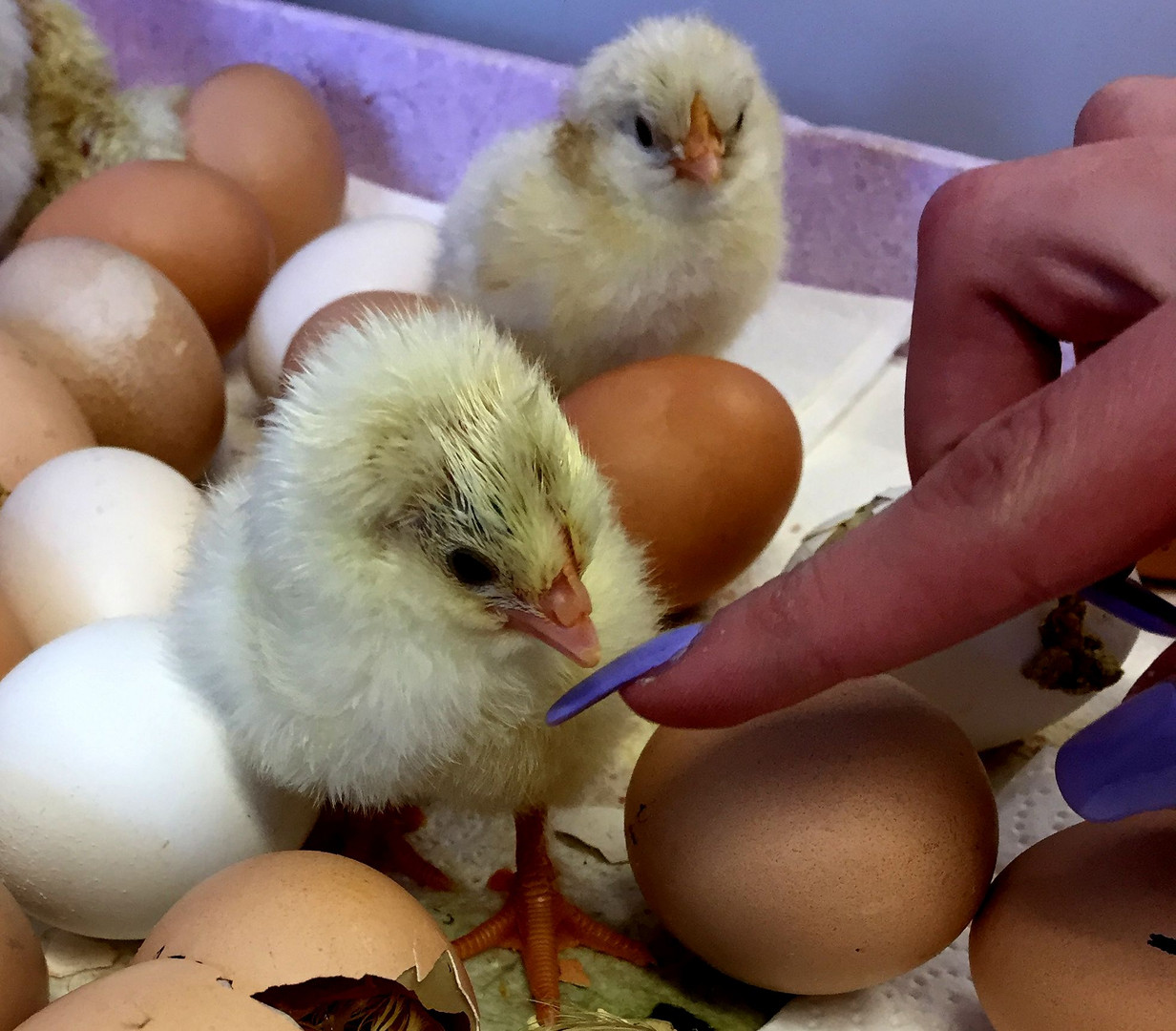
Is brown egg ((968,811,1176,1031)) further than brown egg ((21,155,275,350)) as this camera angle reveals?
No

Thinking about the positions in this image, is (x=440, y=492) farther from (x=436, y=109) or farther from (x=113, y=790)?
(x=436, y=109)

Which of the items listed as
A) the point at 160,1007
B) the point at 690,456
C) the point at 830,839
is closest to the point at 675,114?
the point at 690,456

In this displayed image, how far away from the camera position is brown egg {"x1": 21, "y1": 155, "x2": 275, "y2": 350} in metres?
1.11

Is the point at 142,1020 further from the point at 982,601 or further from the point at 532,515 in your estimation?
the point at 982,601

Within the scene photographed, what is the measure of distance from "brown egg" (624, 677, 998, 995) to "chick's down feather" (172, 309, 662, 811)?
0.32ft

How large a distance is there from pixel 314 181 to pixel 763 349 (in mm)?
A: 600

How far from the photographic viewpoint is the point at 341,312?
973 millimetres

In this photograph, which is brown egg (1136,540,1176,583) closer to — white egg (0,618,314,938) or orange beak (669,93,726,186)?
Answer: orange beak (669,93,726,186)

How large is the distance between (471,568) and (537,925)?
0.32 meters

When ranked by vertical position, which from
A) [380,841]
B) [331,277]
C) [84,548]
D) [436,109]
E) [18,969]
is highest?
[436,109]

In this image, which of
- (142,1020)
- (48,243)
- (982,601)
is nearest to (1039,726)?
A: (982,601)

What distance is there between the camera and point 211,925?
Answer: 22.3 inches

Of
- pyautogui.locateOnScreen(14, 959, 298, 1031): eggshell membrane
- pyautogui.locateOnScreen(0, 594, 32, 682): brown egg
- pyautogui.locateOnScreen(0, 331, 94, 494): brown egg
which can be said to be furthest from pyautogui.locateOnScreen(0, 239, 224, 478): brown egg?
pyautogui.locateOnScreen(14, 959, 298, 1031): eggshell membrane

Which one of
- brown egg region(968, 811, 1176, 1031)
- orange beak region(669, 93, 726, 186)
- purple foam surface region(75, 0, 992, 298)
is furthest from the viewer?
purple foam surface region(75, 0, 992, 298)
